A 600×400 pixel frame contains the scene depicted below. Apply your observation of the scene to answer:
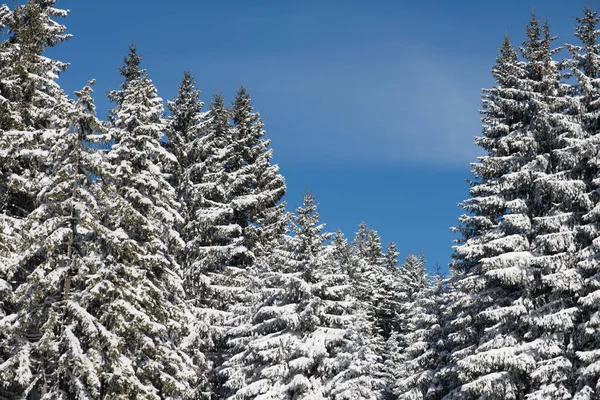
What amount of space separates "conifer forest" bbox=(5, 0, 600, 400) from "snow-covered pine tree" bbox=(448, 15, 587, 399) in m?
0.09

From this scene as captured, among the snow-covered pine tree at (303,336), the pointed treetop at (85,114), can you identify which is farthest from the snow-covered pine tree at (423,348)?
the pointed treetop at (85,114)

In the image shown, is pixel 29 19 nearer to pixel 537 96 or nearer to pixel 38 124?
pixel 38 124

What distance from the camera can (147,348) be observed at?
22.8 metres

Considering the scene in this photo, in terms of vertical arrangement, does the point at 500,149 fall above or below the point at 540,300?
above

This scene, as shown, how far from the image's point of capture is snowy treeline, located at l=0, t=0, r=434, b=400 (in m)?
21.1

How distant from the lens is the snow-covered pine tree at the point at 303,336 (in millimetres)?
25125

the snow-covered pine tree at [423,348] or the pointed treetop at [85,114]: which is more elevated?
the pointed treetop at [85,114]

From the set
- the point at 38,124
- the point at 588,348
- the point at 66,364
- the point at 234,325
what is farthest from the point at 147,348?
the point at 588,348

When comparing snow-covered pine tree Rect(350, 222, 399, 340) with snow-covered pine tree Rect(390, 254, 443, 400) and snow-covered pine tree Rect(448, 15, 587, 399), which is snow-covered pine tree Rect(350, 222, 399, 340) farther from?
snow-covered pine tree Rect(448, 15, 587, 399)

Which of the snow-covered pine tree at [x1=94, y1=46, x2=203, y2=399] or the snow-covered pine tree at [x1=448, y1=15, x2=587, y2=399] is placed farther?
the snow-covered pine tree at [x1=448, y1=15, x2=587, y2=399]

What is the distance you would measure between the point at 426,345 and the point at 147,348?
15.4 metres

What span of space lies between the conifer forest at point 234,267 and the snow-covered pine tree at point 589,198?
2.8 inches

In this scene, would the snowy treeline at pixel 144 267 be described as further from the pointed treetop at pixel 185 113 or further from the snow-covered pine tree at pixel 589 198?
A: the snow-covered pine tree at pixel 589 198

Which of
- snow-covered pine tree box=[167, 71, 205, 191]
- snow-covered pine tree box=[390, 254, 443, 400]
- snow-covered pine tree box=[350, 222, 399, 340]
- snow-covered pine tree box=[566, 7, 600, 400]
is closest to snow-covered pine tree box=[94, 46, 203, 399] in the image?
snow-covered pine tree box=[167, 71, 205, 191]
